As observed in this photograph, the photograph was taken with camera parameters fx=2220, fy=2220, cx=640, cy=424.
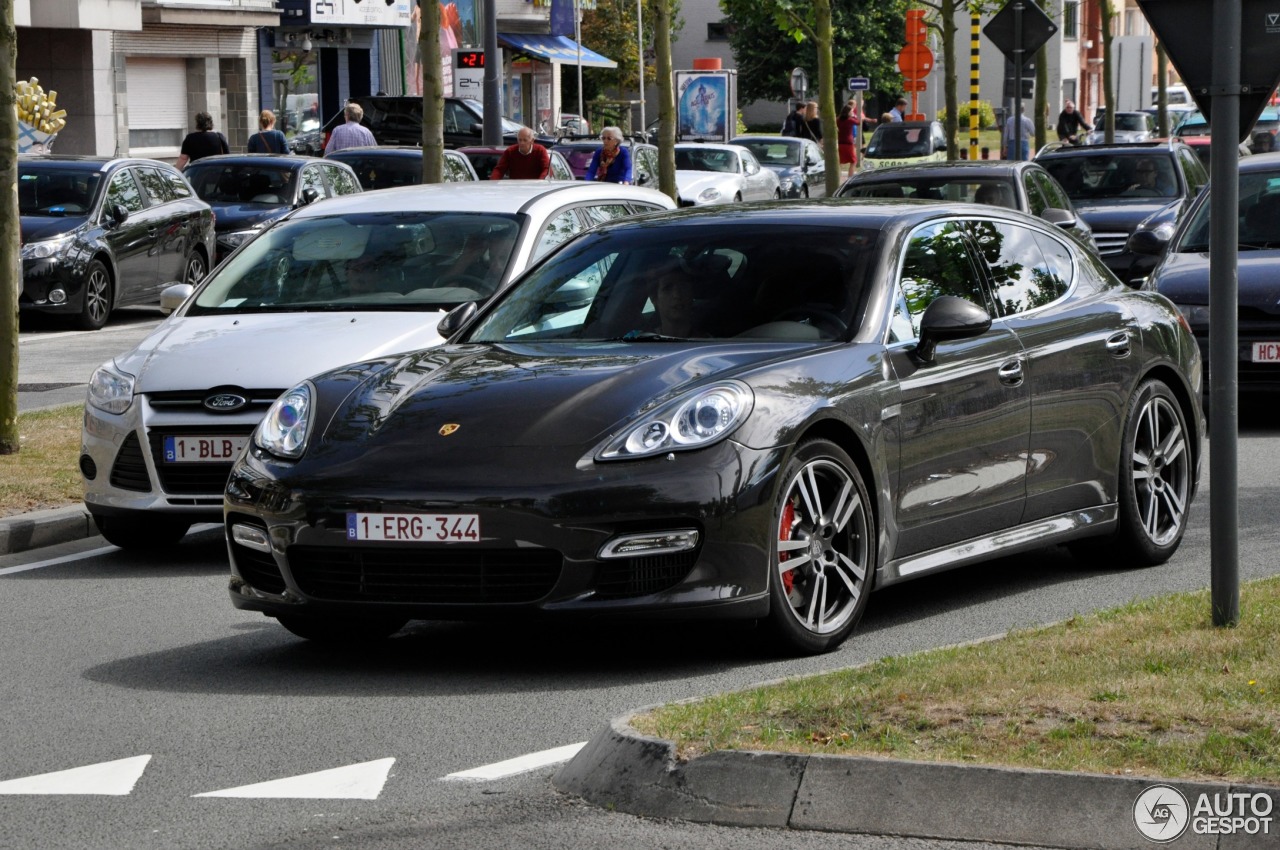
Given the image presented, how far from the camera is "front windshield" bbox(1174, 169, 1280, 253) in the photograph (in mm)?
14508

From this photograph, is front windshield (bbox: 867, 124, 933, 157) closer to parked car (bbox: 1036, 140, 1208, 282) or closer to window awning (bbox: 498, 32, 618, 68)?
window awning (bbox: 498, 32, 618, 68)

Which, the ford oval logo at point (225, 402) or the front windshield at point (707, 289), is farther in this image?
the ford oval logo at point (225, 402)

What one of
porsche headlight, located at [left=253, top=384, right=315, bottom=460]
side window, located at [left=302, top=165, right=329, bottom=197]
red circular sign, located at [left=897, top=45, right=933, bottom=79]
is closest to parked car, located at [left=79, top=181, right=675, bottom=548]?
porsche headlight, located at [left=253, top=384, right=315, bottom=460]

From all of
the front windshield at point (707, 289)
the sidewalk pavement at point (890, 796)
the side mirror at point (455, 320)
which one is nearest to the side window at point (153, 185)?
the side mirror at point (455, 320)

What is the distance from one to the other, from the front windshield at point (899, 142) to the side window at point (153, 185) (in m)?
36.0

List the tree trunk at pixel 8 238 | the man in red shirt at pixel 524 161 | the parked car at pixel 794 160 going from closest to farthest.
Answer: the tree trunk at pixel 8 238, the man in red shirt at pixel 524 161, the parked car at pixel 794 160

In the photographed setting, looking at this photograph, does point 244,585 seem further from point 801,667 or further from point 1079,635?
point 1079,635

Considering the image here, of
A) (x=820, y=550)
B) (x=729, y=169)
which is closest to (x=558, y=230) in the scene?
(x=820, y=550)

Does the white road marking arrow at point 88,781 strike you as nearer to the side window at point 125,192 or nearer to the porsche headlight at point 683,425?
the porsche headlight at point 683,425

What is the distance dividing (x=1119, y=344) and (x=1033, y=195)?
30.9 feet

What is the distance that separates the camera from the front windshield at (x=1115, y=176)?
23922 mm

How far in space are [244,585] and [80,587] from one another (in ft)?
6.48

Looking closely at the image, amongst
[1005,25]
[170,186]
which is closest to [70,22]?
[170,186]

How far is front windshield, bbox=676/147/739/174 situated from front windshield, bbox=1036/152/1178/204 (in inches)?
545
